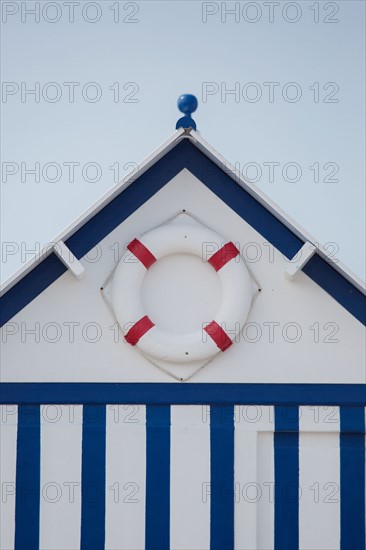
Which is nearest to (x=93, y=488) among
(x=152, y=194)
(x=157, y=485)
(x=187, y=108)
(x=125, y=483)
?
(x=125, y=483)

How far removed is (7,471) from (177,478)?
0.85 meters

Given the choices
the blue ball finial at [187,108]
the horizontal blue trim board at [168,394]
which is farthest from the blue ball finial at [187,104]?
the horizontal blue trim board at [168,394]

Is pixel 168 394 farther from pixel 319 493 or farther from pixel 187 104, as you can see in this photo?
pixel 187 104

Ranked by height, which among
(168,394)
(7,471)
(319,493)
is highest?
(168,394)

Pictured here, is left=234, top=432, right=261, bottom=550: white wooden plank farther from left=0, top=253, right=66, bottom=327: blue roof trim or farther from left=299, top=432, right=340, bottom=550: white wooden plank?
left=0, top=253, right=66, bottom=327: blue roof trim

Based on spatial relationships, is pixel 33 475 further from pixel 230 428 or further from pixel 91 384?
pixel 230 428

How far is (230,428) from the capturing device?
4523 mm

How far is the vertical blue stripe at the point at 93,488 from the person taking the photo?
177 inches

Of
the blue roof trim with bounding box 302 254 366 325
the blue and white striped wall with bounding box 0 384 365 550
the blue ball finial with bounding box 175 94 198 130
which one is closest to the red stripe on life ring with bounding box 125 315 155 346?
the blue and white striped wall with bounding box 0 384 365 550

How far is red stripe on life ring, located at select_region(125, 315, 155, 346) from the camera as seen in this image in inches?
178

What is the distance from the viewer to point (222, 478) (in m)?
4.52

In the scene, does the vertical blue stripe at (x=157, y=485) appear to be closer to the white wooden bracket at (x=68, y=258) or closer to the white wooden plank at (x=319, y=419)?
the white wooden plank at (x=319, y=419)

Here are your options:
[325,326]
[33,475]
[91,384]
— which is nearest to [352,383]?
[325,326]

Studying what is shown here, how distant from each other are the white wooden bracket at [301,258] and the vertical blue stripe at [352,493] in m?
0.79
